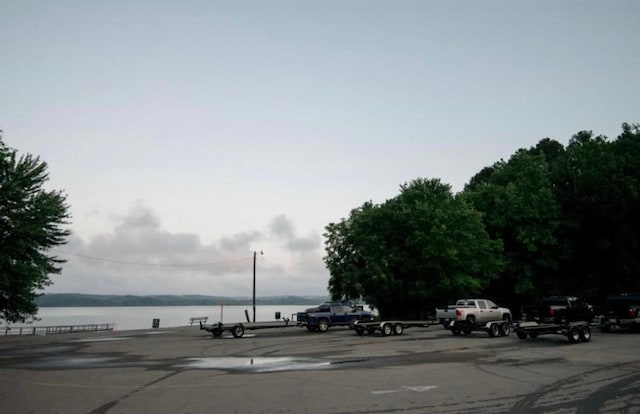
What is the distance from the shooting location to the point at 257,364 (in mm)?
17969

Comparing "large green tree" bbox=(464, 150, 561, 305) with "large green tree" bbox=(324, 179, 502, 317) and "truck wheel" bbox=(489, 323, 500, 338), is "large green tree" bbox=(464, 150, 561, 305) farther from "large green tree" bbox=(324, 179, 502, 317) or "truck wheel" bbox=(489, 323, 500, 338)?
"truck wheel" bbox=(489, 323, 500, 338)

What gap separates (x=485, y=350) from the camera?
71.3ft

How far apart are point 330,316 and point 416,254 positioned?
64.9 feet

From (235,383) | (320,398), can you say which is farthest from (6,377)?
(320,398)

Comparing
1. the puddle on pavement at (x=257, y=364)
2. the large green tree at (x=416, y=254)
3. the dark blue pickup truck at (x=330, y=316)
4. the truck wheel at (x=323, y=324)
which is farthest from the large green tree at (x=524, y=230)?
the puddle on pavement at (x=257, y=364)

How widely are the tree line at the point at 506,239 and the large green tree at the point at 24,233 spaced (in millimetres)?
28624

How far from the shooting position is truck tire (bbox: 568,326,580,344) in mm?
24297

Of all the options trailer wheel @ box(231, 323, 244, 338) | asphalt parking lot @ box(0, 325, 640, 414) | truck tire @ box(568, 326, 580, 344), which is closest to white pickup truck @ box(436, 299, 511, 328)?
truck tire @ box(568, 326, 580, 344)

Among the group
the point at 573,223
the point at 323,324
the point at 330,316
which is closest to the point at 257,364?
the point at 323,324

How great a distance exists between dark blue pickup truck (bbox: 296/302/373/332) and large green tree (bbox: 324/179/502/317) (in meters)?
13.6

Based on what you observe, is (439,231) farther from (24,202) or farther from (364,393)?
(364,393)

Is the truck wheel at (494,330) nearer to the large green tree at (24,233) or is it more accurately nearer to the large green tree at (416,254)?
→ the large green tree at (416,254)

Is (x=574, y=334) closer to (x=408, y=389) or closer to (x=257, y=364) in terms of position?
(x=408, y=389)

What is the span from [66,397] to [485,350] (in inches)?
648
